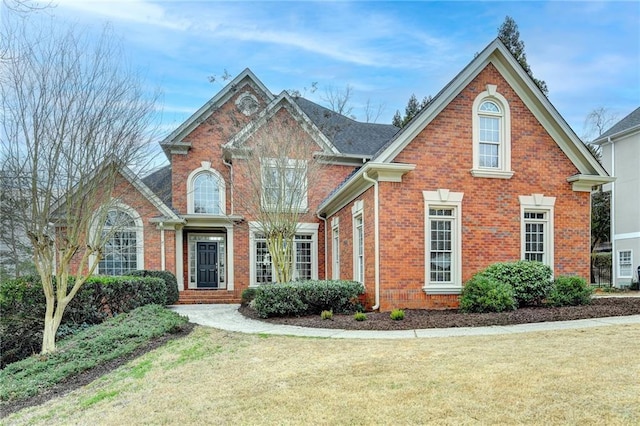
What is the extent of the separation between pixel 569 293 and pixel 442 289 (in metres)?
3.20

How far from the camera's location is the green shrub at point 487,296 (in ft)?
33.7

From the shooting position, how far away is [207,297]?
56.2 ft

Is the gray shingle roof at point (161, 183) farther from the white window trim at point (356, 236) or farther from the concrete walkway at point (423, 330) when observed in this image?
the concrete walkway at point (423, 330)

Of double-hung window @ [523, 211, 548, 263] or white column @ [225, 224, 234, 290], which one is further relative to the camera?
white column @ [225, 224, 234, 290]

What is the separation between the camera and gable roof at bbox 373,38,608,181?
11.4 m

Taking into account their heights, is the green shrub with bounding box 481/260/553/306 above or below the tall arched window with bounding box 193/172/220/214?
below

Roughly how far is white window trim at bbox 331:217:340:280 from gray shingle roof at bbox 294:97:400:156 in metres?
4.00

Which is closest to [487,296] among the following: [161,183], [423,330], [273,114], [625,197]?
[423,330]

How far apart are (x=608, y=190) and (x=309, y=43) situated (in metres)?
22.4

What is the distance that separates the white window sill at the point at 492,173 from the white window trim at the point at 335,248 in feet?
18.3

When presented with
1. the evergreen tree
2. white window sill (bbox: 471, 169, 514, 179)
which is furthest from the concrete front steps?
the evergreen tree

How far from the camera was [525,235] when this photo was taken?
12.1 metres

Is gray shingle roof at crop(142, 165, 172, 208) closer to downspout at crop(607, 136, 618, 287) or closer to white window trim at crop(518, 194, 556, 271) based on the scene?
white window trim at crop(518, 194, 556, 271)

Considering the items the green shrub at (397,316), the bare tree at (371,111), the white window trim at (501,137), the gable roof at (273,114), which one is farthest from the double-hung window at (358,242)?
the bare tree at (371,111)
